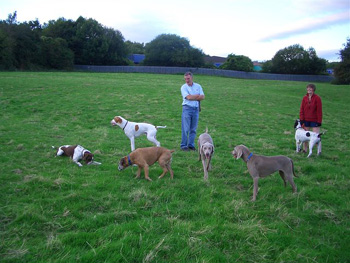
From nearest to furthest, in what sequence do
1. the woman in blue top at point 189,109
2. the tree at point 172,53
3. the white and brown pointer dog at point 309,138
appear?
the white and brown pointer dog at point 309,138 < the woman in blue top at point 189,109 < the tree at point 172,53

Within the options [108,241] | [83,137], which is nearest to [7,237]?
[108,241]

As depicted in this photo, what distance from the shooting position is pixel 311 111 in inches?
405

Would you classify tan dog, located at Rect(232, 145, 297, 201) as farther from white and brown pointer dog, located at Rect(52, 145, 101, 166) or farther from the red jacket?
the red jacket

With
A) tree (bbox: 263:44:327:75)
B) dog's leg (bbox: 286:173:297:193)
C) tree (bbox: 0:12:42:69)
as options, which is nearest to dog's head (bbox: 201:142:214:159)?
dog's leg (bbox: 286:173:297:193)

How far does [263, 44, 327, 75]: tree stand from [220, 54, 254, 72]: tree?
14.5m

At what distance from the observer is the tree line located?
56.7m

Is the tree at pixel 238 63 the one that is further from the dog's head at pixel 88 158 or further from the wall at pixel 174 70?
the dog's head at pixel 88 158

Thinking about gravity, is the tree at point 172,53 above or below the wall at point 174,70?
above

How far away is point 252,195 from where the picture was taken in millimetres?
6219

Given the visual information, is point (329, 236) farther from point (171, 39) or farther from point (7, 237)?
point (171, 39)

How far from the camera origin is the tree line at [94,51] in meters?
56.7

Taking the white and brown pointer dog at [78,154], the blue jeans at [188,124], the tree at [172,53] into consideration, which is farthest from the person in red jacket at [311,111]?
the tree at [172,53]

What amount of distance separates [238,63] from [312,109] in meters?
63.8

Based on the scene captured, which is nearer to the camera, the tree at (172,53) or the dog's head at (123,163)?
the dog's head at (123,163)
